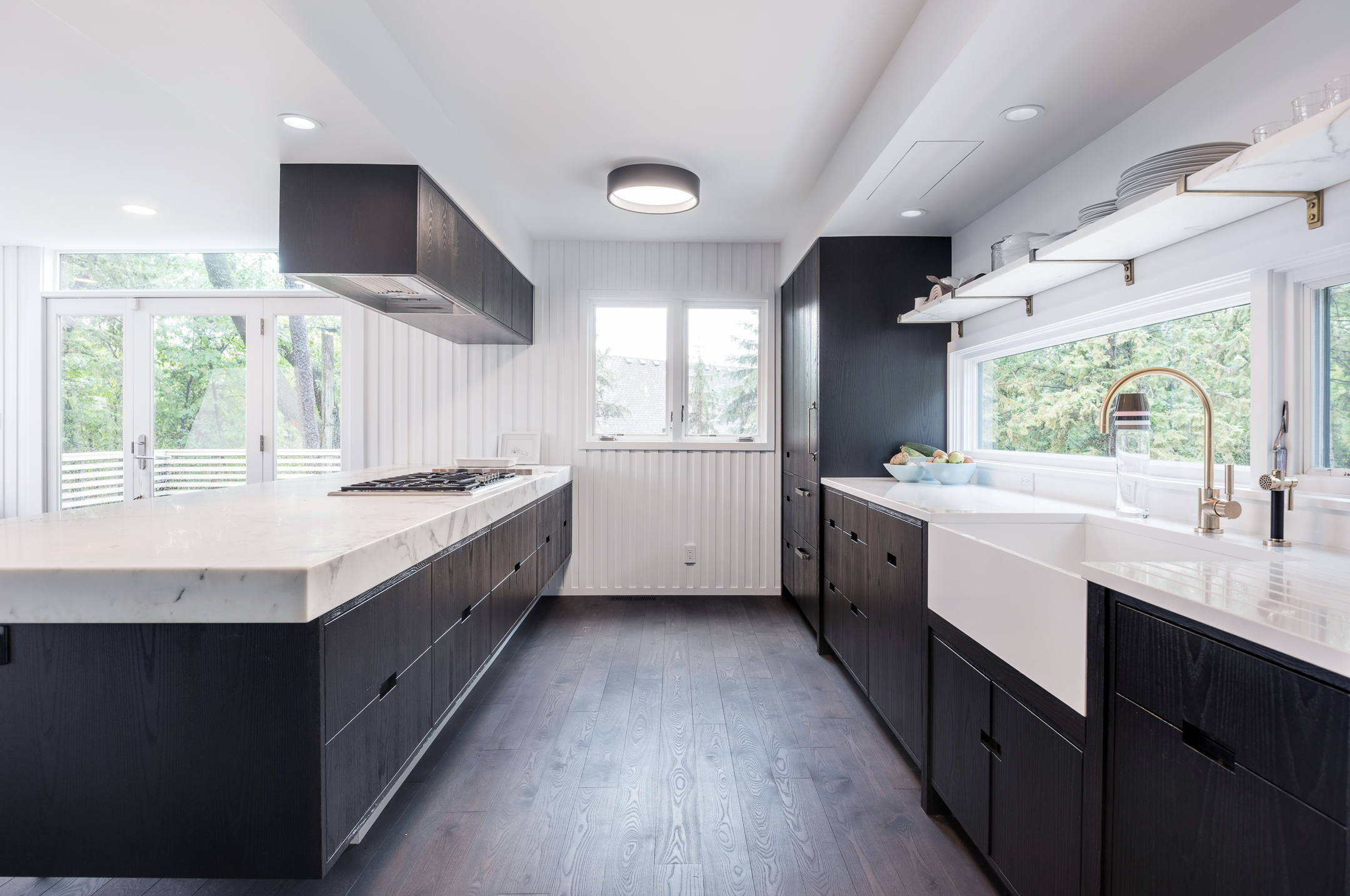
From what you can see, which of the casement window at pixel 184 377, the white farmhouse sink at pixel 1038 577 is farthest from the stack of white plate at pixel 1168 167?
the casement window at pixel 184 377

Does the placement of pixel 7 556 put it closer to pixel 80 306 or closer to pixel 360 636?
pixel 360 636

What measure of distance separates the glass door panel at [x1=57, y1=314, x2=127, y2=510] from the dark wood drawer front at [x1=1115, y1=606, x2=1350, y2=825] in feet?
18.4

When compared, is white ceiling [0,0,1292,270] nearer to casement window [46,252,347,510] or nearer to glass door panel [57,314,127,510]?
casement window [46,252,347,510]

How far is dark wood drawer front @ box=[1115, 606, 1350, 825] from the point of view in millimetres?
694

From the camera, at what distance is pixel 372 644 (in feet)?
4.39

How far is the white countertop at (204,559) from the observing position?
3.36ft

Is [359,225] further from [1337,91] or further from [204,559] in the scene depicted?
[1337,91]

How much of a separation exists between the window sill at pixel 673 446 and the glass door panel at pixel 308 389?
1.70 metres

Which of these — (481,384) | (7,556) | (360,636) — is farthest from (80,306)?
(360,636)

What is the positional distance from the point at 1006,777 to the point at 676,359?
3260 millimetres

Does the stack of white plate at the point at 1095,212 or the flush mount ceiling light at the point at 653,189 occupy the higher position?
the flush mount ceiling light at the point at 653,189

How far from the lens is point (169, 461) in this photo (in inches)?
167

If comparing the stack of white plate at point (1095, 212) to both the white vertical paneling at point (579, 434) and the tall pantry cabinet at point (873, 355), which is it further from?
the white vertical paneling at point (579, 434)

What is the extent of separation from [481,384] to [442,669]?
2699 mm
